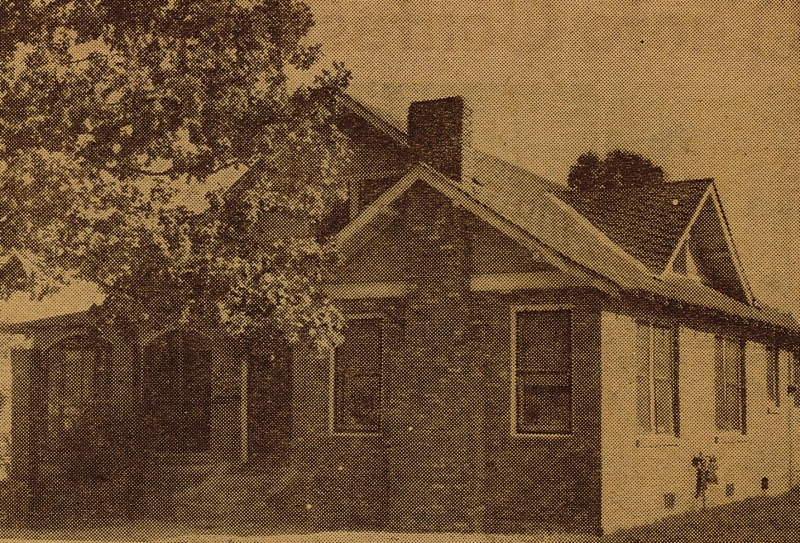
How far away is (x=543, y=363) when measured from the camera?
1852cm

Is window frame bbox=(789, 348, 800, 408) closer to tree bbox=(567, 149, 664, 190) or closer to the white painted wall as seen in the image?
the white painted wall

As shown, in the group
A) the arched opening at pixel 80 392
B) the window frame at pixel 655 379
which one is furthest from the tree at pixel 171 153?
the window frame at pixel 655 379

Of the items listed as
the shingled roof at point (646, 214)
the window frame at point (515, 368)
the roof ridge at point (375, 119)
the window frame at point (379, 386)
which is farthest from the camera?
the shingled roof at point (646, 214)

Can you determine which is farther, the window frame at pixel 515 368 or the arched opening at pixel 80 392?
the arched opening at pixel 80 392

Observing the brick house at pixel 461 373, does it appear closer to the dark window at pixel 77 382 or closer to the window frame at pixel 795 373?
the dark window at pixel 77 382

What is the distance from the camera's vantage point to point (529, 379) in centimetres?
1841

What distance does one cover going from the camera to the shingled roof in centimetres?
2241

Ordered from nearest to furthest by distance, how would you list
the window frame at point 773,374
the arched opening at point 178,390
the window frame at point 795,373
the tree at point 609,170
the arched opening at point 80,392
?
the arched opening at point 178,390
the arched opening at point 80,392
the window frame at point 773,374
the window frame at point 795,373
the tree at point 609,170

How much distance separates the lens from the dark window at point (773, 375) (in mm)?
26688

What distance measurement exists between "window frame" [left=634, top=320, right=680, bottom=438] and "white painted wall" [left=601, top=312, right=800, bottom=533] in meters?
0.11

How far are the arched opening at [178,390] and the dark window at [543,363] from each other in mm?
7220

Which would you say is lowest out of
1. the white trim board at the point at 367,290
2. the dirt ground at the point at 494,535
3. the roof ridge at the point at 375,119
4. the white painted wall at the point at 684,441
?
the dirt ground at the point at 494,535

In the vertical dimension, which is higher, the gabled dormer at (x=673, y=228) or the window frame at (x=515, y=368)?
the gabled dormer at (x=673, y=228)

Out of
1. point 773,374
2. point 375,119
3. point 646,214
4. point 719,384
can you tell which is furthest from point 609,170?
point 375,119
